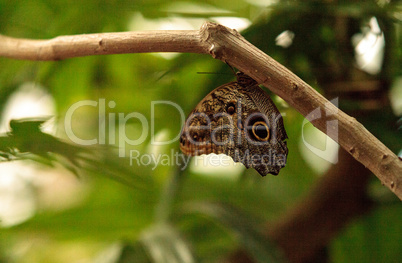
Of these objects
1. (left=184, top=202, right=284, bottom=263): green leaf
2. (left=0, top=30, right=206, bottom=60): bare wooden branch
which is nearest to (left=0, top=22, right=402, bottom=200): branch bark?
(left=0, top=30, right=206, bottom=60): bare wooden branch

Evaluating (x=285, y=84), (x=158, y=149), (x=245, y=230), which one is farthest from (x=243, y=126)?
(x=158, y=149)

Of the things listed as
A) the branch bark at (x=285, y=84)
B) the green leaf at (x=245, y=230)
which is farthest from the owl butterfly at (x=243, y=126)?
the green leaf at (x=245, y=230)

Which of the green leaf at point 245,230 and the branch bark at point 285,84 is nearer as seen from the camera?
the branch bark at point 285,84

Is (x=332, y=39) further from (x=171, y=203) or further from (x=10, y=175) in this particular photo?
(x=10, y=175)

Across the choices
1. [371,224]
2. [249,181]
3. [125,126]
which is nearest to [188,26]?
[125,126]

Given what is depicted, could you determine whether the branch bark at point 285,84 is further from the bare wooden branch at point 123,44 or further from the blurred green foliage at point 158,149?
the blurred green foliage at point 158,149

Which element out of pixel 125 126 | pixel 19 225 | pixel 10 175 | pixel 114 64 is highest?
pixel 114 64

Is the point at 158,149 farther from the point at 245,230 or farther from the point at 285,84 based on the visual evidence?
the point at 285,84
